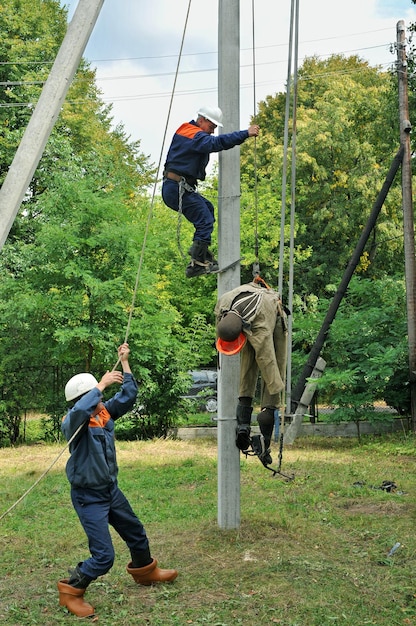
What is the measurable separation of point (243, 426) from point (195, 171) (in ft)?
7.38

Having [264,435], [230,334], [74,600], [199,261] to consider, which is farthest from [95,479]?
[199,261]

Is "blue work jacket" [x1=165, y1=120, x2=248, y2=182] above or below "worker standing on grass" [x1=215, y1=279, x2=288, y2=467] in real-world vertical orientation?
above

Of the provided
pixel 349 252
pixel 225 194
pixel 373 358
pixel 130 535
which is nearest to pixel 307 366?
pixel 373 358

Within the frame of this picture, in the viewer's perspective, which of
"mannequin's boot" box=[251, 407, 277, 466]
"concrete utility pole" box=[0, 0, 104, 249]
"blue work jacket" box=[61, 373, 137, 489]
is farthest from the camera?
"mannequin's boot" box=[251, 407, 277, 466]

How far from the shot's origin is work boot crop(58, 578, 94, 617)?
5.85 m

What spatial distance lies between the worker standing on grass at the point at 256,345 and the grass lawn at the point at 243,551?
106 centimetres

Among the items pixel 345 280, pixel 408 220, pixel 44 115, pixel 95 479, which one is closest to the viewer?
pixel 44 115

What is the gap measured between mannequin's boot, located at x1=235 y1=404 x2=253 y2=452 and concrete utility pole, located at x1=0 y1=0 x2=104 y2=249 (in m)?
3.24

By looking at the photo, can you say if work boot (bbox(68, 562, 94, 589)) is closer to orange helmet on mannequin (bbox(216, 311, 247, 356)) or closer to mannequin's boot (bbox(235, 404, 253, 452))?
mannequin's boot (bbox(235, 404, 253, 452))

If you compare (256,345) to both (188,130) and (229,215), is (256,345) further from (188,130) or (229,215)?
(188,130)

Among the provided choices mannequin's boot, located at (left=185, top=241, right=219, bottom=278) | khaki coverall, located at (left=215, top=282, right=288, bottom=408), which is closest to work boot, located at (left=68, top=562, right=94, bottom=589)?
khaki coverall, located at (left=215, top=282, right=288, bottom=408)

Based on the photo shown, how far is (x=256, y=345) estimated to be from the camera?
6457 mm

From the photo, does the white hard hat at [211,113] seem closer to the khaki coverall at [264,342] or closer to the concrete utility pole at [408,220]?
the khaki coverall at [264,342]

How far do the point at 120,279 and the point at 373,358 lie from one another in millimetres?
5099
